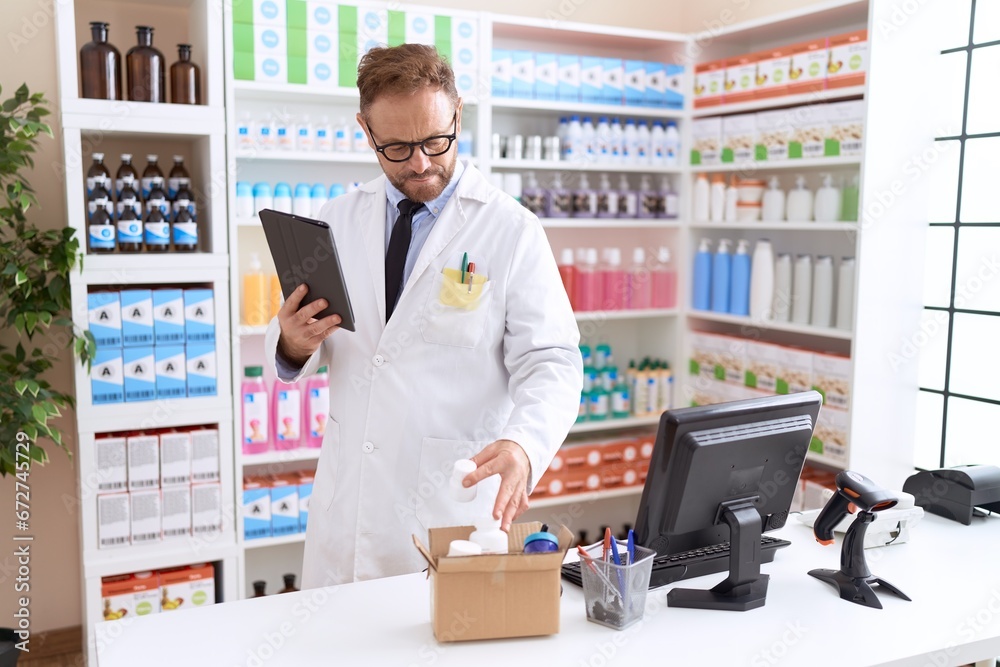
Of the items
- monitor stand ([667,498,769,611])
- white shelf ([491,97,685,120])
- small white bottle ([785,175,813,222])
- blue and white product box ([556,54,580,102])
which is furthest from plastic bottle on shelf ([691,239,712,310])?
monitor stand ([667,498,769,611])

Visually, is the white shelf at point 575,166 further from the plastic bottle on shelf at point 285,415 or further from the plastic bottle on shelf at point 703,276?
the plastic bottle on shelf at point 285,415

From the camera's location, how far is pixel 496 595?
58.8 inches

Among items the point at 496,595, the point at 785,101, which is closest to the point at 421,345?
the point at 496,595

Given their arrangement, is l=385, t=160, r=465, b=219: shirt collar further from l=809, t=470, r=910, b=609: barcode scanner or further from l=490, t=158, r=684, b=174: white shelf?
l=490, t=158, r=684, b=174: white shelf

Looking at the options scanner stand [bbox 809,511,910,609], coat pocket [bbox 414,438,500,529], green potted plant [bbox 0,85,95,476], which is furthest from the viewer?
green potted plant [bbox 0,85,95,476]

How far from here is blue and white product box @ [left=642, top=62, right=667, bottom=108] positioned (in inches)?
152

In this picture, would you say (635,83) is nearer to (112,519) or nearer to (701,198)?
(701,198)

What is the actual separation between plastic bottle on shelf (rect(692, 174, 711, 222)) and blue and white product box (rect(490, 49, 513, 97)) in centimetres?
94

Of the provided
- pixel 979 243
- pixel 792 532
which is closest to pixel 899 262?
pixel 979 243

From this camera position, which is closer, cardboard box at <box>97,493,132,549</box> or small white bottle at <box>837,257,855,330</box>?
cardboard box at <box>97,493,132,549</box>

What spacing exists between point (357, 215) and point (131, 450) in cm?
132

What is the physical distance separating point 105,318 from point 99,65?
802 mm

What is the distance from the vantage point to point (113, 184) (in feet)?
9.75

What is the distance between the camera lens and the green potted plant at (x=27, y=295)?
2.58m
